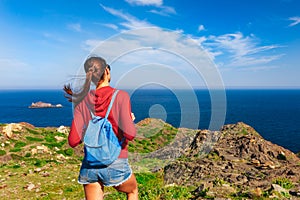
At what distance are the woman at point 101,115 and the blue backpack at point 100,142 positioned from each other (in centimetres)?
8

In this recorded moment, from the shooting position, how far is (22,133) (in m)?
19.2

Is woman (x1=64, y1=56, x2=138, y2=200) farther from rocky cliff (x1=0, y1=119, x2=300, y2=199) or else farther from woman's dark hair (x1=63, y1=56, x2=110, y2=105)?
rocky cliff (x1=0, y1=119, x2=300, y2=199)

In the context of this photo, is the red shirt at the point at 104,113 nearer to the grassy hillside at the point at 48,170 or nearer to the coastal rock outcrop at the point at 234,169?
the grassy hillside at the point at 48,170

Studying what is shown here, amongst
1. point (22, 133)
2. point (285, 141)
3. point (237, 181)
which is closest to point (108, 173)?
point (237, 181)

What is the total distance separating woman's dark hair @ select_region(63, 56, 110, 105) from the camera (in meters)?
3.71

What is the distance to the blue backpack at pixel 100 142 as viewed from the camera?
3.55 metres

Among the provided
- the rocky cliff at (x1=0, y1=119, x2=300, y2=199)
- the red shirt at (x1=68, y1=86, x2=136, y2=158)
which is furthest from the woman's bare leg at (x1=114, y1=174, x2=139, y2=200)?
the rocky cliff at (x1=0, y1=119, x2=300, y2=199)

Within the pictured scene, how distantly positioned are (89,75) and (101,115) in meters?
0.62

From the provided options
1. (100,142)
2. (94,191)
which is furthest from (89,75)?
(94,191)

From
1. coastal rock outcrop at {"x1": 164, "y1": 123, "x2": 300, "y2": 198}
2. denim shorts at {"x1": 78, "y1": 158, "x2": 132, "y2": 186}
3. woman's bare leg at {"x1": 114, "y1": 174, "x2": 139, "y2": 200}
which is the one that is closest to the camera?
denim shorts at {"x1": 78, "y1": 158, "x2": 132, "y2": 186}

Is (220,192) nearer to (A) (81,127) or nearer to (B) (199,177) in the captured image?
(B) (199,177)

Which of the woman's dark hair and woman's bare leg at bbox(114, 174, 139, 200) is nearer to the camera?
the woman's dark hair

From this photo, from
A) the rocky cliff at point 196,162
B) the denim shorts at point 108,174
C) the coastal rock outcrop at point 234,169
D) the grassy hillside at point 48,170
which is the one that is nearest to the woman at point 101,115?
the denim shorts at point 108,174

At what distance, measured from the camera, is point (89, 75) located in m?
3.70
